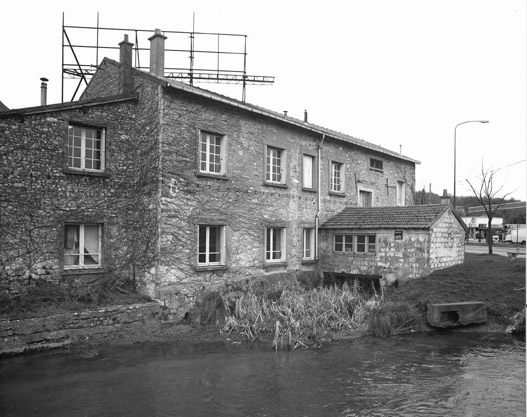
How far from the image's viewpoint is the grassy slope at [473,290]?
1345cm

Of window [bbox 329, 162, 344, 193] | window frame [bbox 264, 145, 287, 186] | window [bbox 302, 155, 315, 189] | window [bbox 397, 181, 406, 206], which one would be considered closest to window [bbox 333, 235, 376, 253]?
window [bbox 302, 155, 315, 189]

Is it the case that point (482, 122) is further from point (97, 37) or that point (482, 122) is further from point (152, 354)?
point (152, 354)

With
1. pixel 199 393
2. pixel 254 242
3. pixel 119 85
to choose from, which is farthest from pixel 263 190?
pixel 199 393

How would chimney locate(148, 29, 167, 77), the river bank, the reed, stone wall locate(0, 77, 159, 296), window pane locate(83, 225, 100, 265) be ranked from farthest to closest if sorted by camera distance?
chimney locate(148, 29, 167, 77)
window pane locate(83, 225, 100, 265)
the reed
stone wall locate(0, 77, 159, 296)
the river bank

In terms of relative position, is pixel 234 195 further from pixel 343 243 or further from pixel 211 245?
pixel 343 243

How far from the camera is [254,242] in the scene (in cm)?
1517

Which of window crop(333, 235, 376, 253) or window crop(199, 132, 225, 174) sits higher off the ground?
window crop(199, 132, 225, 174)

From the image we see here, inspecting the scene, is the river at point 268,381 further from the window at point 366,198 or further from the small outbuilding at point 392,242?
the window at point 366,198

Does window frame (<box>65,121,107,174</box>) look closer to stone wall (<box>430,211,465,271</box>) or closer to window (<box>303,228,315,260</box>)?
window (<box>303,228,315,260</box>)

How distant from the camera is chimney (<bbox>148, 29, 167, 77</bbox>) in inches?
571

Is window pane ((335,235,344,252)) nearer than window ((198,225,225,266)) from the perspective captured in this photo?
No

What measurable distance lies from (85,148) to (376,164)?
46.2 ft

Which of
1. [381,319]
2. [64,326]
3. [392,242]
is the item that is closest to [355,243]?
[392,242]

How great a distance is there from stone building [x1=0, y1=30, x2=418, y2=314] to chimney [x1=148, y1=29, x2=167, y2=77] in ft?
0.17
